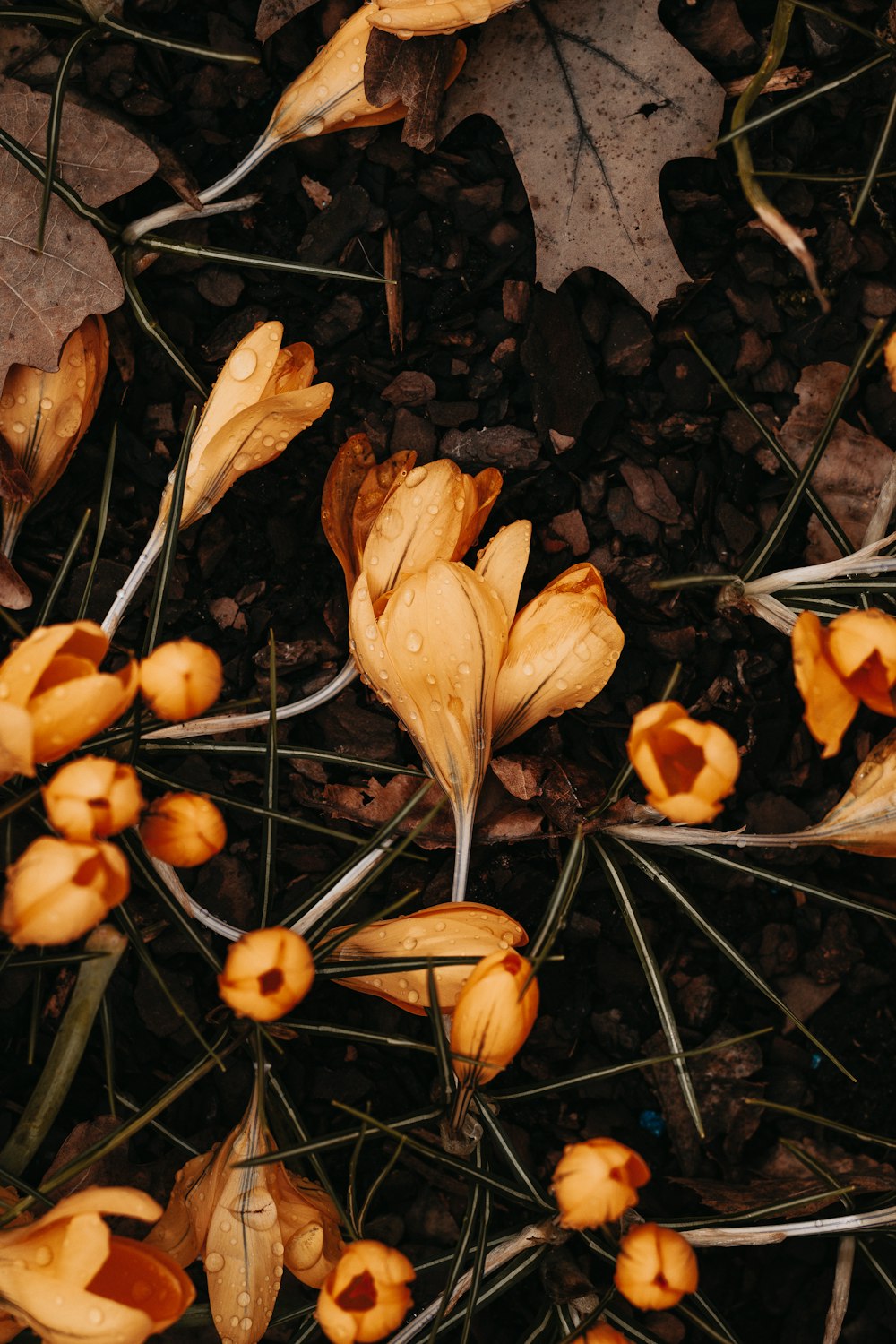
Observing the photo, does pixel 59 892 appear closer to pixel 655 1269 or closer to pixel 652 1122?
pixel 655 1269

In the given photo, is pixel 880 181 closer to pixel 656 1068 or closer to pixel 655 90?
pixel 655 90

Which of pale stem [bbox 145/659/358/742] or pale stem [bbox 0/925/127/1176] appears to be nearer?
pale stem [bbox 0/925/127/1176]

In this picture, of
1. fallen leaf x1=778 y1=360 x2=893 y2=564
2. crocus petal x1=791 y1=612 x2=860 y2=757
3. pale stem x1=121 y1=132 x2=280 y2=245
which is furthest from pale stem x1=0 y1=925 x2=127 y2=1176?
fallen leaf x1=778 y1=360 x2=893 y2=564

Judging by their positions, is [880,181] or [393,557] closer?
[393,557]

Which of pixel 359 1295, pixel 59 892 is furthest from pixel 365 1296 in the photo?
pixel 59 892

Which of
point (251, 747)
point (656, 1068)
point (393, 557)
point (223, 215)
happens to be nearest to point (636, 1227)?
point (656, 1068)

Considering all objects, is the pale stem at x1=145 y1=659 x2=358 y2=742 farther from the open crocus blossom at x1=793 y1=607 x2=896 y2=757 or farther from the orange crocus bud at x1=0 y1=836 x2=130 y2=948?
the open crocus blossom at x1=793 y1=607 x2=896 y2=757
